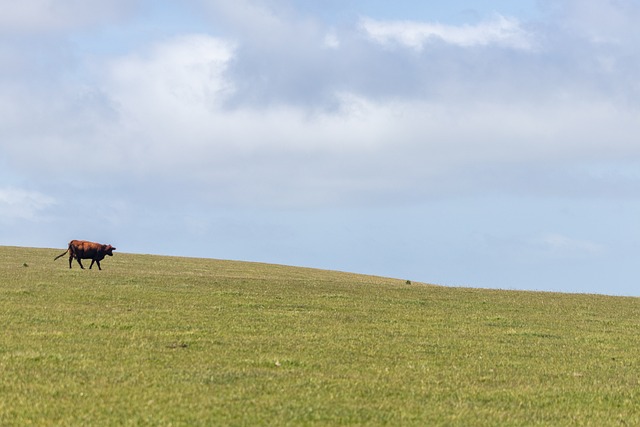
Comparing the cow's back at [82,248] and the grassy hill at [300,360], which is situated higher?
the cow's back at [82,248]

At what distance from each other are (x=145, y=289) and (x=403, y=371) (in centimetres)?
2001

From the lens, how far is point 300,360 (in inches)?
786

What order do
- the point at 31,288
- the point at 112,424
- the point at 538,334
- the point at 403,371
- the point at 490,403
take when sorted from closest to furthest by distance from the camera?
the point at 112,424
the point at 490,403
the point at 403,371
the point at 538,334
the point at 31,288

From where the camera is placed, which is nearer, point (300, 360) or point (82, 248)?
point (300, 360)

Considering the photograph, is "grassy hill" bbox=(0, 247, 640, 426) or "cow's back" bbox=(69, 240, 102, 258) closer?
"grassy hill" bbox=(0, 247, 640, 426)

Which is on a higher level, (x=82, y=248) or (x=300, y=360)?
(x=82, y=248)

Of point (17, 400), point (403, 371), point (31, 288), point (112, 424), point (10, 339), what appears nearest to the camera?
point (112, 424)

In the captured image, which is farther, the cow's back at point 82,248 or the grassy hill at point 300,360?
the cow's back at point 82,248

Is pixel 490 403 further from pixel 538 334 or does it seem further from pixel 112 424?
pixel 538 334

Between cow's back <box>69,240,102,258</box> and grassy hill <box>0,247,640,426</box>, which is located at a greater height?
cow's back <box>69,240,102,258</box>

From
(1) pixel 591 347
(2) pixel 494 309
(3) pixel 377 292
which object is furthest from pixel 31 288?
(1) pixel 591 347

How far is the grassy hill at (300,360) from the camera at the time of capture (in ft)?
48.6

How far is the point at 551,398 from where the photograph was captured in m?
16.9

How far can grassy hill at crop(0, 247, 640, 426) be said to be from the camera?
14.8 metres
